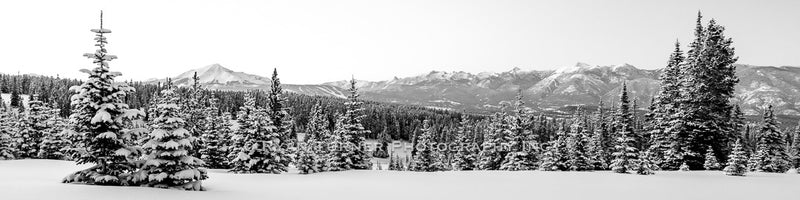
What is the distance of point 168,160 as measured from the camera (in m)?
16.7

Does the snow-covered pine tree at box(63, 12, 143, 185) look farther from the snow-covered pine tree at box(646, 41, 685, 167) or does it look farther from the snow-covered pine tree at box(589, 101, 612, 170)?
the snow-covered pine tree at box(589, 101, 612, 170)

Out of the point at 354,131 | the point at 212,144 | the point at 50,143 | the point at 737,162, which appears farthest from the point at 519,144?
the point at 50,143

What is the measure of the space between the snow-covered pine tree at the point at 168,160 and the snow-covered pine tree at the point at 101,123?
2.46 feet

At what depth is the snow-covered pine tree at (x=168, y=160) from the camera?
16.3 meters

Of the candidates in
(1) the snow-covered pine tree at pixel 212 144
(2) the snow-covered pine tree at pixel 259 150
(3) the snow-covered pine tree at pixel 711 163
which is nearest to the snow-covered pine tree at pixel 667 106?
(3) the snow-covered pine tree at pixel 711 163

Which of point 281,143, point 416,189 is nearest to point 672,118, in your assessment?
point 416,189

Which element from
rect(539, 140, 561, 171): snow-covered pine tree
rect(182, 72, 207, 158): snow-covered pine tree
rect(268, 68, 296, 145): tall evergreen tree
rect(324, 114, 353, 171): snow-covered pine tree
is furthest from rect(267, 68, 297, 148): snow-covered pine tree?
rect(539, 140, 561, 171): snow-covered pine tree

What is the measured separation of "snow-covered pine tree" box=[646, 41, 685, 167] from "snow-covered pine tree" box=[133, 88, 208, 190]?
98.5 feet

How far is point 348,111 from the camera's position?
4356cm

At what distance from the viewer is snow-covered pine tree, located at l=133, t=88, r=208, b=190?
53.6 ft

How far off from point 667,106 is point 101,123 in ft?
116

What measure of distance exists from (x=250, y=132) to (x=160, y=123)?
16.8 metres

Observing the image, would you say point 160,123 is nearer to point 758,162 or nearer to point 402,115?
point 758,162

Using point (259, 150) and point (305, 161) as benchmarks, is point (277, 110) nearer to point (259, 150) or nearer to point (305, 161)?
point (259, 150)
